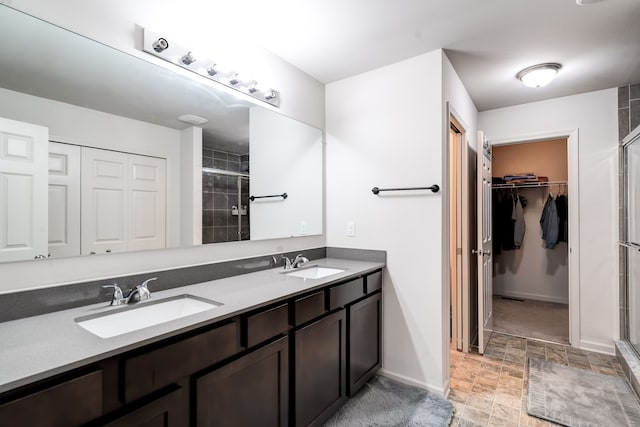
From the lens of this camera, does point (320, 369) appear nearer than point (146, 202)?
No

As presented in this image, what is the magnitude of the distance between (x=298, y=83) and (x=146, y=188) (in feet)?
4.82

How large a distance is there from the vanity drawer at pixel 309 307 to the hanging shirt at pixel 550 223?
13.1ft

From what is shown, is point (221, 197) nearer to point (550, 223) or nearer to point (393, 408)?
point (393, 408)

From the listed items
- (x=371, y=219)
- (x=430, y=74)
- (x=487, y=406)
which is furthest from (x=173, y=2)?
(x=487, y=406)

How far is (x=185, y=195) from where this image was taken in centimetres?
177

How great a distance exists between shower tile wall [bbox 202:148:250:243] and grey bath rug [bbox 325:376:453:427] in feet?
4.24

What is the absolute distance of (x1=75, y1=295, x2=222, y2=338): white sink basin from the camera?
48.9 inches

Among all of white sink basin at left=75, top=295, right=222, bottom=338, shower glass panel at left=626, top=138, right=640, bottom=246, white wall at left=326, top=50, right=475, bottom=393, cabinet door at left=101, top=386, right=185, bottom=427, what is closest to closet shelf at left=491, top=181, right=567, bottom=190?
shower glass panel at left=626, top=138, right=640, bottom=246

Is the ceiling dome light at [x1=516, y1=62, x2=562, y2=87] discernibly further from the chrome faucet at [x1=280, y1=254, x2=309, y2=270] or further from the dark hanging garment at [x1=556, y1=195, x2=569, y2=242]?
the dark hanging garment at [x1=556, y1=195, x2=569, y2=242]

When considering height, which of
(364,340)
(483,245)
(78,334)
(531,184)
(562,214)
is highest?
(531,184)

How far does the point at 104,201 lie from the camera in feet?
4.72

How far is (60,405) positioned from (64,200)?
2.73 ft

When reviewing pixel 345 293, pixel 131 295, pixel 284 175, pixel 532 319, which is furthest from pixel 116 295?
pixel 532 319

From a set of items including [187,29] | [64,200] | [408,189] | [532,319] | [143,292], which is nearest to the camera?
[64,200]
